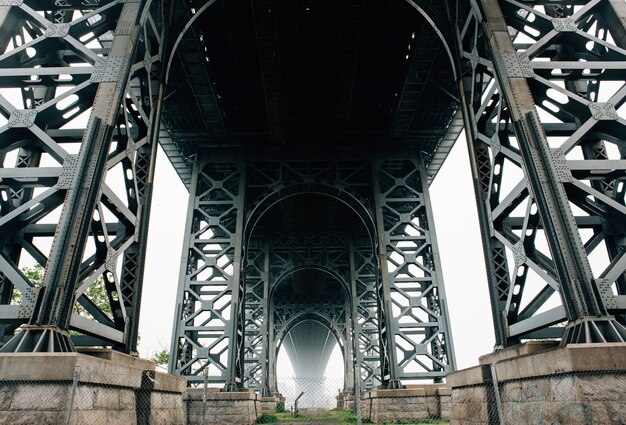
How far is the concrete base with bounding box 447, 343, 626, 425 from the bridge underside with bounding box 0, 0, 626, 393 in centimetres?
70

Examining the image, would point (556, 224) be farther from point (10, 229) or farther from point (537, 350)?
point (10, 229)

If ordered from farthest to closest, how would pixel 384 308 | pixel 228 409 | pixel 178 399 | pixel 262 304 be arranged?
pixel 262 304
pixel 384 308
pixel 228 409
pixel 178 399

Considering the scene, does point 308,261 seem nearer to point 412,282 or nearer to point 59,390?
point 412,282

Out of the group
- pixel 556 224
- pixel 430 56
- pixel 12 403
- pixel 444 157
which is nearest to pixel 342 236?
pixel 444 157

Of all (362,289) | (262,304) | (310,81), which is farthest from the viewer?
(362,289)

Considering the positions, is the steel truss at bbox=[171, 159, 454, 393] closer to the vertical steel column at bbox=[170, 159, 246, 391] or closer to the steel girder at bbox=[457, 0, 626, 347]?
the vertical steel column at bbox=[170, 159, 246, 391]

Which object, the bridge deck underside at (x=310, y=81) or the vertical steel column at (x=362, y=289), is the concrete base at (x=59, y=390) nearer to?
the bridge deck underside at (x=310, y=81)

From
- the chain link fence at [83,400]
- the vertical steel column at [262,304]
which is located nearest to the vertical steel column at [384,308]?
the vertical steel column at [262,304]

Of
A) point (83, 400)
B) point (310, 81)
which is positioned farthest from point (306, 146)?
point (83, 400)

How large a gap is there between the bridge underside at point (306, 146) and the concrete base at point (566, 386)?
0.70 meters

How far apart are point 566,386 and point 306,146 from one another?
1915 cm

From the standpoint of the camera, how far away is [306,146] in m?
23.2

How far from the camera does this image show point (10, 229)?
7.29m

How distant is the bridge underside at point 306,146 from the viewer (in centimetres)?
714
